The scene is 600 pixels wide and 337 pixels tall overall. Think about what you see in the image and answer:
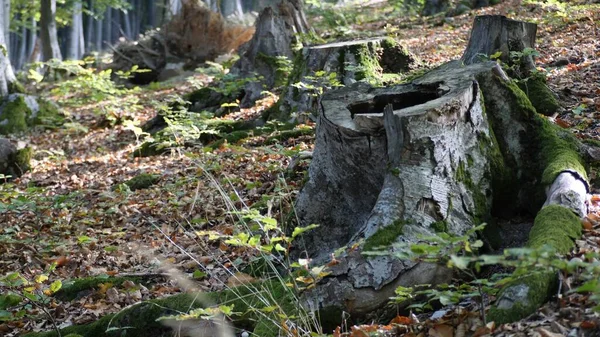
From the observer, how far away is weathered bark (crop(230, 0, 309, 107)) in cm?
1085

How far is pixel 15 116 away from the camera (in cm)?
1309

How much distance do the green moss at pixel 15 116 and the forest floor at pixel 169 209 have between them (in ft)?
4.64

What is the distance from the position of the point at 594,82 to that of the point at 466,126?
11.7 ft

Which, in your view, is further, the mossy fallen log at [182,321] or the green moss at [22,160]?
the green moss at [22,160]

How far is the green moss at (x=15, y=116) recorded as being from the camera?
42.2 ft

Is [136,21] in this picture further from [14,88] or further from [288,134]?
[288,134]

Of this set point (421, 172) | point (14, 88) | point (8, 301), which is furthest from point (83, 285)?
point (14, 88)

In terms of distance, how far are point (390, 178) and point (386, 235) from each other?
43 cm

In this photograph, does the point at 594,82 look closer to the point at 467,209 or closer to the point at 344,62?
the point at 344,62

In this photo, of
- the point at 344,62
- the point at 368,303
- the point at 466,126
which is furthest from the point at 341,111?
the point at 344,62

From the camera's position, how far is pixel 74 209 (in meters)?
7.33

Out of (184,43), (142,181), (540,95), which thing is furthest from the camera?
(184,43)

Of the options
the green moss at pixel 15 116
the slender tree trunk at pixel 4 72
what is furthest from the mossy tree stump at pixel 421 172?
the slender tree trunk at pixel 4 72

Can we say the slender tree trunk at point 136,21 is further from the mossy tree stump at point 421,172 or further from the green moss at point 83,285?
the mossy tree stump at point 421,172
